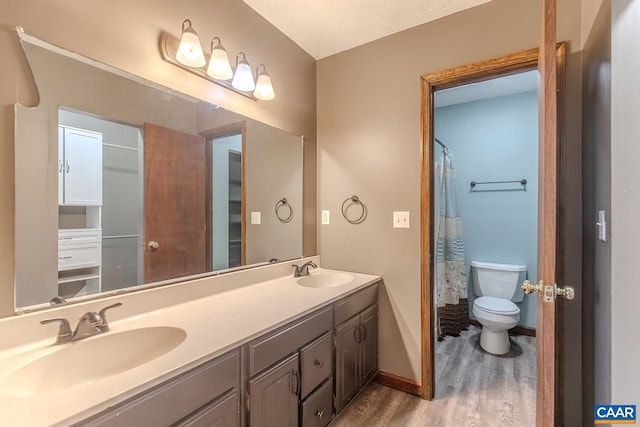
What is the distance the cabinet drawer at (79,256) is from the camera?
43.9 inches

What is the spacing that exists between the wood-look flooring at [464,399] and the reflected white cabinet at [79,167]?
1.74 m

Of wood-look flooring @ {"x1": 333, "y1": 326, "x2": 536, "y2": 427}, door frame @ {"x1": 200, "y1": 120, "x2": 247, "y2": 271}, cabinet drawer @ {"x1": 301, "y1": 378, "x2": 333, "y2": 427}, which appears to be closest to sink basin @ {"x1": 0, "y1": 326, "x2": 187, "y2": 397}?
door frame @ {"x1": 200, "y1": 120, "x2": 247, "y2": 271}

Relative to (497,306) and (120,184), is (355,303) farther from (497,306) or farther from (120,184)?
(497,306)

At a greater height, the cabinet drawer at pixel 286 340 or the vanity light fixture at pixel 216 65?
the vanity light fixture at pixel 216 65

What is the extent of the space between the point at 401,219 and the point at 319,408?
1.28 meters

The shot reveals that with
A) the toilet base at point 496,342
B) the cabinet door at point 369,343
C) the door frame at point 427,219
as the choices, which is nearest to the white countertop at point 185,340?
the cabinet door at point 369,343

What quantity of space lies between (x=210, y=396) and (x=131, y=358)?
0.38 m

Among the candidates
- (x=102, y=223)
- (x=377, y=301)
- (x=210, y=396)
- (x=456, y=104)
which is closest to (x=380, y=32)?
(x=456, y=104)

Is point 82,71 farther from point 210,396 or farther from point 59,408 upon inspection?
point 210,396

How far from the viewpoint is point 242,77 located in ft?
5.63

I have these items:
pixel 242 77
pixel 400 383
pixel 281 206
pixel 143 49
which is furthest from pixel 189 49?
pixel 400 383

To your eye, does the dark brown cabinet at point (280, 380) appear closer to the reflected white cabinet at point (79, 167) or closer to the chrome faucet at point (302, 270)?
the chrome faucet at point (302, 270)

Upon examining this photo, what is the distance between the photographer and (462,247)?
3.11 metres

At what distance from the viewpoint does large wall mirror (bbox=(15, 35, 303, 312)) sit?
41.0 inches
